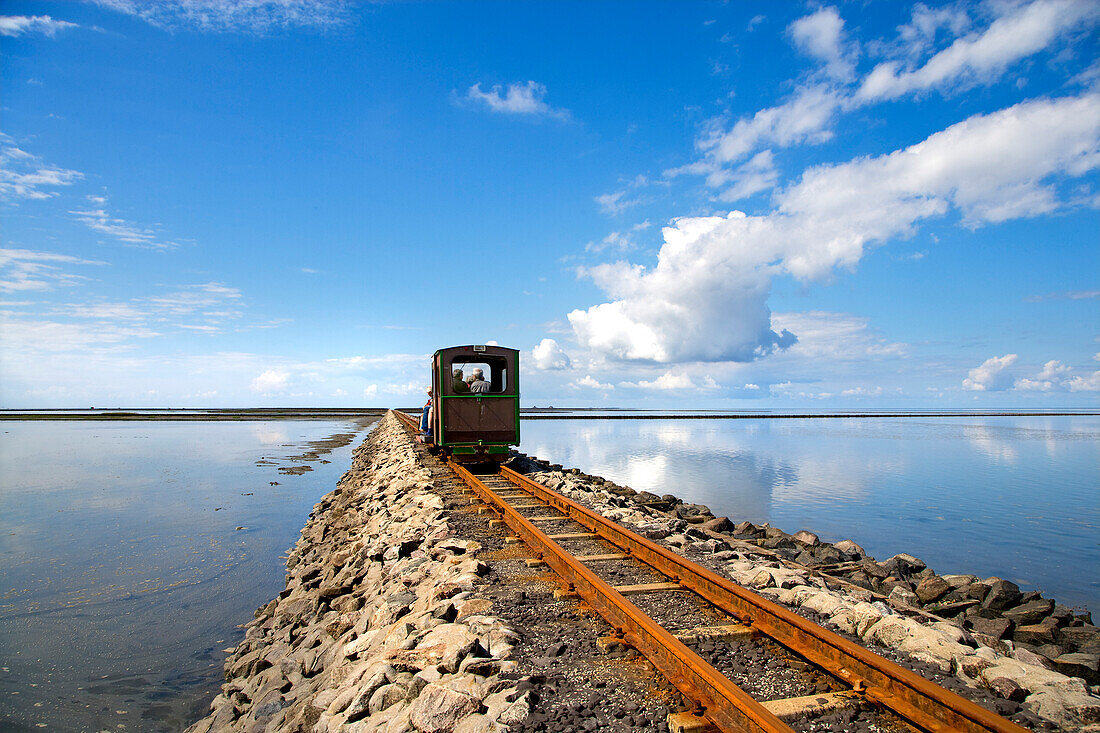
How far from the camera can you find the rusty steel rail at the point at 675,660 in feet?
11.2

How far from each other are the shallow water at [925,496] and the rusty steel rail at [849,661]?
7.19 m

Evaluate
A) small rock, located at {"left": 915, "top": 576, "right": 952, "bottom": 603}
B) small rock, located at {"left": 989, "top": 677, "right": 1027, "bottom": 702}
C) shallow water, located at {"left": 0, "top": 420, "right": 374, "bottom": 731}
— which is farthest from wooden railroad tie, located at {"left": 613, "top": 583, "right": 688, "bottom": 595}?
shallow water, located at {"left": 0, "top": 420, "right": 374, "bottom": 731}

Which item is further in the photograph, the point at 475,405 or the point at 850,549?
the point at 475,405

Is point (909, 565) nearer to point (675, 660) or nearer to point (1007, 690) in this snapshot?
point (1007, 690)

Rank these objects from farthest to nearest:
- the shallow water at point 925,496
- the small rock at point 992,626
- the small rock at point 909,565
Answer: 1. the shallow water at point 925,496
2. the small rock at point 909,565
3. the small rock at point 992,626

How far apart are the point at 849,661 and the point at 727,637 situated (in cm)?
95

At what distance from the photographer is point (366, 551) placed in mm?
9461

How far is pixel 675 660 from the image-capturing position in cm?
415

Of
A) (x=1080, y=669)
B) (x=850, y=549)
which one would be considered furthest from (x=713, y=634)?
(x=850, y=549)

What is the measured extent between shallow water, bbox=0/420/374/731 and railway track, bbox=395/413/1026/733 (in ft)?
15.6

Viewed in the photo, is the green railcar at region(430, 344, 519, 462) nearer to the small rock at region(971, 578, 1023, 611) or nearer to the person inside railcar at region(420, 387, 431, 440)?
the person inside railcar at region(420, 387, 431, 440)

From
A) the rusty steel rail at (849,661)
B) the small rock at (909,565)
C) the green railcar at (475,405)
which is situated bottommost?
the small rock at (909,565)

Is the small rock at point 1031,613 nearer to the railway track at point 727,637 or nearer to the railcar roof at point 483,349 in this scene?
the railway track at point 727,637

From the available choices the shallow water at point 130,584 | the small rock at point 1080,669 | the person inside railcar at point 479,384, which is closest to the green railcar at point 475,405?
the person inside railcar at point 479,384
